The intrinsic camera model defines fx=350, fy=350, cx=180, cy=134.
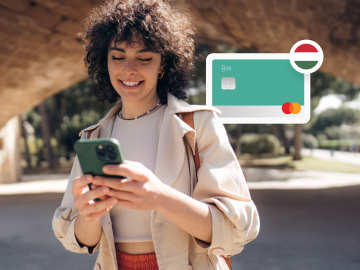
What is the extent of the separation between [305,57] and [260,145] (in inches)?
881

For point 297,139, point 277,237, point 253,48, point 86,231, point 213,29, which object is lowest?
point 277,237

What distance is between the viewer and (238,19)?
731 centimetres

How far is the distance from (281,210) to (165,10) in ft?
21.0

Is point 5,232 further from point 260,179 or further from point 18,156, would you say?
point 260,179

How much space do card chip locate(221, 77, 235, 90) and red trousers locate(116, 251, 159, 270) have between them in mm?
1184

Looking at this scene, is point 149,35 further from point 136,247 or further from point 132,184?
point 136,247

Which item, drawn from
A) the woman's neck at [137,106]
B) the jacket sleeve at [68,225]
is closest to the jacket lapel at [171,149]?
the woman's neck at [137,106]

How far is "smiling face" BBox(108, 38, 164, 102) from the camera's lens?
142 cm

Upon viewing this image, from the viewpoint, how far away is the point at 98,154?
99cm

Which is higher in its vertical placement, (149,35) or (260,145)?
(149,35)

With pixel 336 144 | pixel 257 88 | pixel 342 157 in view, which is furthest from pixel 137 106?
pixel 336 144

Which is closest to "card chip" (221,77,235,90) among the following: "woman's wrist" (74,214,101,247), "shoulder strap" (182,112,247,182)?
"shoulder strap" (182,112,247,182)

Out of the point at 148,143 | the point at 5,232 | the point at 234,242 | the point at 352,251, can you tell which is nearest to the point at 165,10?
the point at 148,143

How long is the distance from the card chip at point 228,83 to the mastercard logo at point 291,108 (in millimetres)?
344
